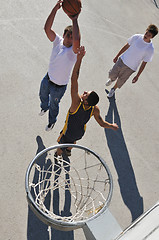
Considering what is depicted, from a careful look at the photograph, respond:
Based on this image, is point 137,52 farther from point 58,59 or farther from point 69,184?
point 69,184

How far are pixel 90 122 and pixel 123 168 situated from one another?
1130mm

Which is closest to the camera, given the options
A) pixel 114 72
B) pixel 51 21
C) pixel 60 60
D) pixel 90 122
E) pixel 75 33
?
pixel 75 33

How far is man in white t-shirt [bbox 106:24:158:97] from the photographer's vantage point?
536 cm

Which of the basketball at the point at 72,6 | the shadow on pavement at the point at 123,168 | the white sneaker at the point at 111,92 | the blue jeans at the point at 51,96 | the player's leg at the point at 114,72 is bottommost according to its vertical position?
the shadow on pavement at the point at 123,168

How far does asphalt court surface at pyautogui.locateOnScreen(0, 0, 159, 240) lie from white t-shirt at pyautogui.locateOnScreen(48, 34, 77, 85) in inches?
45.9

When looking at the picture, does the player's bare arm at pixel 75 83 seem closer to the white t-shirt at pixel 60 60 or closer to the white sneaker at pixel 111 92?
the white t-shirt at pixel 60 60

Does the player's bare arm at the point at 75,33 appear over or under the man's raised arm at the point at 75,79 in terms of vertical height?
over

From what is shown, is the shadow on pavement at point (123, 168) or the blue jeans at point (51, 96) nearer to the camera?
the blue jeans at point (51, 96)

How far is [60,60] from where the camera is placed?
15.1 ft

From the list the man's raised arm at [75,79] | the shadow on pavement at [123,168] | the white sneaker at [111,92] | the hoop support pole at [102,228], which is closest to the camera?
the hoop support pole at [102,228]

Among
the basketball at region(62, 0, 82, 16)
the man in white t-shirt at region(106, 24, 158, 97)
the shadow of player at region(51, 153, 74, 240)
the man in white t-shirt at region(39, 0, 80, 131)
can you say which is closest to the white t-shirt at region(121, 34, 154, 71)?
the man in white t-shirt at region(106, 24, 158, 97)

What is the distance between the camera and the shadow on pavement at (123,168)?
5.10 metres

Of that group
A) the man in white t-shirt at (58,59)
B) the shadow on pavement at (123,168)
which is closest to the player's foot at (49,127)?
the man in white t-shirt at (58,59)

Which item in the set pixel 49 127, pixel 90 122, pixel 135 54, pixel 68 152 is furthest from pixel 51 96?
pixel 135 54
